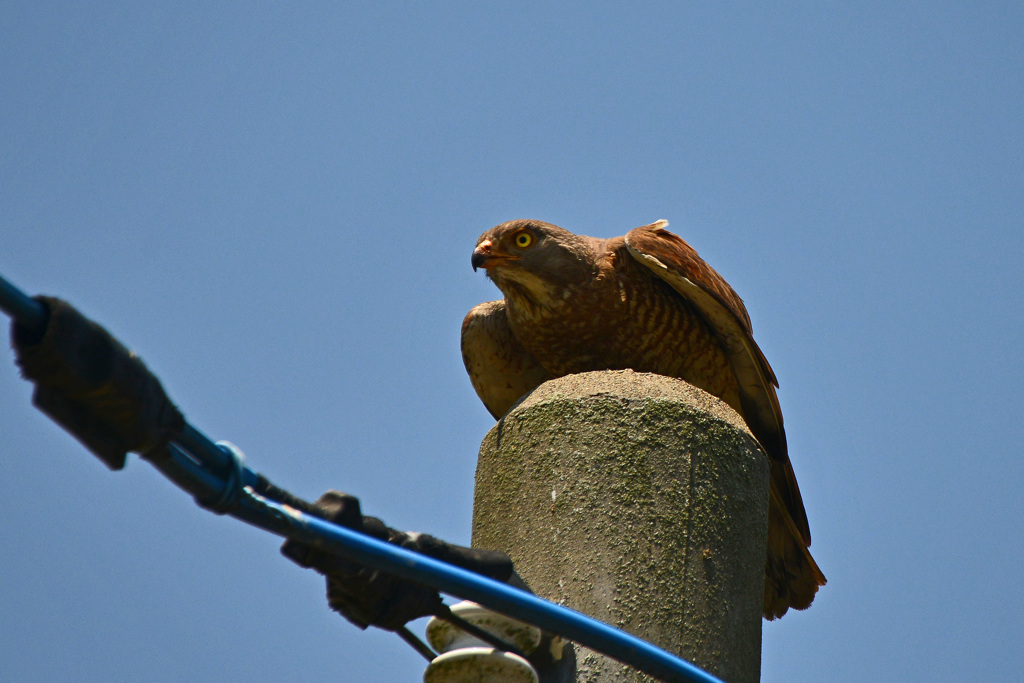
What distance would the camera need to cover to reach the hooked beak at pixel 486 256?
18.6ft

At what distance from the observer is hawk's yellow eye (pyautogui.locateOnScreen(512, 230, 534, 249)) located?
223 inches

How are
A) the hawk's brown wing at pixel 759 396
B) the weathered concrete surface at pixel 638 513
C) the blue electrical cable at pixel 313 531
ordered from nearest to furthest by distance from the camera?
the blue electrical cable at pixel 313 531, the weathered concrete surface at pixel 638 513, the hawk's brown wing at pixel 759 396

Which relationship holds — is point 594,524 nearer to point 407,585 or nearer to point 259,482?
point 407,585

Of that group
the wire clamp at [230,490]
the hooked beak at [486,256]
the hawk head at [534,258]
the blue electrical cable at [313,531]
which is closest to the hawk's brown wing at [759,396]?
the hawk head at [534,258]

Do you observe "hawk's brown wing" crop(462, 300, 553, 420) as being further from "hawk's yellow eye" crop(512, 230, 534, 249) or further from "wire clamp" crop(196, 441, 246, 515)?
"wire clamp" crop(196, 441, 246, 515)

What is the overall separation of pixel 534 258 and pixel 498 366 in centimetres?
57

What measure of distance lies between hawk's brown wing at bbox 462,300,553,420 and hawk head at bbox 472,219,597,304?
0.22 meters

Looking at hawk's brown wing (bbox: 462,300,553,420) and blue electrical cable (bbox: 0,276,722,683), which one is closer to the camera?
blue electrical cable (bbox: 0,276,722,683)

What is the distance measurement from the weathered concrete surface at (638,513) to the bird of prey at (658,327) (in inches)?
50.2

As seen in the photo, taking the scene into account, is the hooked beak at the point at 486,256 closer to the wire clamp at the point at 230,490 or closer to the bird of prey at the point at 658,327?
→ the bird of prey at the point at 658,327

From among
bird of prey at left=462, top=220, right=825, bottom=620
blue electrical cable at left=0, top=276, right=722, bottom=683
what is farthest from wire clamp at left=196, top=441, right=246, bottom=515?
bird of prey at left=462, top=220, right=825, bottom=620

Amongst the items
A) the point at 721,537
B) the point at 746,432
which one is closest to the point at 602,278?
the point at 746,432

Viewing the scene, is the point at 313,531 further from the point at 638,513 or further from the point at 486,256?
the point at 486,256

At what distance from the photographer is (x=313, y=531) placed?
204 centimetres
